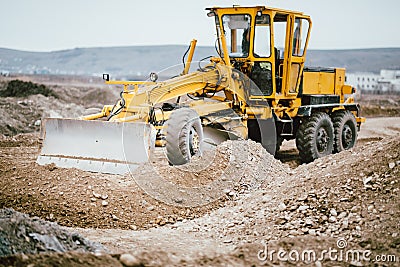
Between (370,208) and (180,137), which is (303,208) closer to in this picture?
(370,208)

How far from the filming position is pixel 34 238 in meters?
4.86

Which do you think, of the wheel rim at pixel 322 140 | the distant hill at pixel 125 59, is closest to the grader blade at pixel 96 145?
the wheel rim at pixel 322 140

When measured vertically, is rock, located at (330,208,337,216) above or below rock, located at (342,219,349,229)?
above

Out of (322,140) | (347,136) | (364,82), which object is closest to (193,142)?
(322,140)

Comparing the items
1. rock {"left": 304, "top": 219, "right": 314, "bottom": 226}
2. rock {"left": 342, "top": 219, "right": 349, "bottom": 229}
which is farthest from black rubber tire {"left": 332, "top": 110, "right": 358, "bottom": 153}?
rock {"left": 342, "top": 219, "right": 349, "bottom": 229}

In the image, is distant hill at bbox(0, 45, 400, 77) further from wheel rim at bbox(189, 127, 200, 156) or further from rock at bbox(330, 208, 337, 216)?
rock at bbox(330, 208, 337, 216)

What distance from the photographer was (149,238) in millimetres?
6383

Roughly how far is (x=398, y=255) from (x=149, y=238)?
102 inches

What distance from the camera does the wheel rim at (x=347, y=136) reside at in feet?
40.4

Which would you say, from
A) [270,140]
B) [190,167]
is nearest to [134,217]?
[190,167]

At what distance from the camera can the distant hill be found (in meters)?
120

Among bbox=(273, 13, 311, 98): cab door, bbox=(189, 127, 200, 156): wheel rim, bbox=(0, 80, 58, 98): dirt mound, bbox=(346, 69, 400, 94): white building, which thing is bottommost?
bbox=(346, 69, 400, 94): white building

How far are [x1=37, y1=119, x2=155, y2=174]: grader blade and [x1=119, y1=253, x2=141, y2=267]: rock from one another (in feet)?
12.3

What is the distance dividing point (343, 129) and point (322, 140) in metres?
0.99
